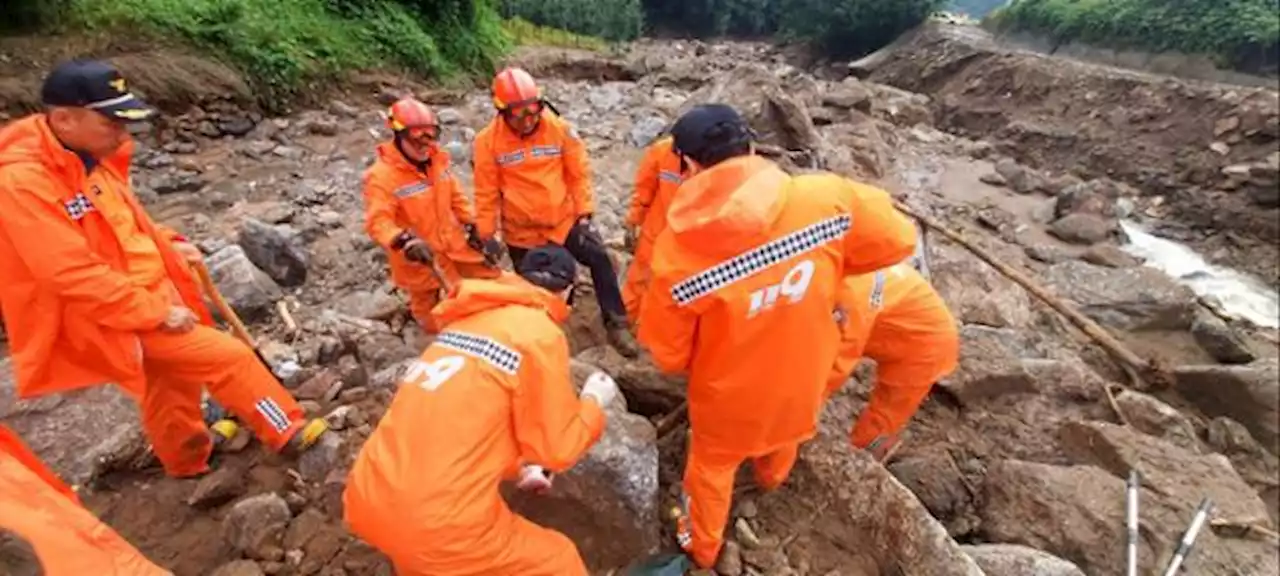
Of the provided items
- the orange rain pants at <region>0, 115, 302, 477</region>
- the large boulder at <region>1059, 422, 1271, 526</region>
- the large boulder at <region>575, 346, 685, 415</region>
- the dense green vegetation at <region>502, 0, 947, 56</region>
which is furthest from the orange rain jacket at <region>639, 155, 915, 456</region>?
the dense green vegetation at <region>502, 0, 947, 56</region>

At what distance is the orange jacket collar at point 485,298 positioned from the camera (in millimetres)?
2594

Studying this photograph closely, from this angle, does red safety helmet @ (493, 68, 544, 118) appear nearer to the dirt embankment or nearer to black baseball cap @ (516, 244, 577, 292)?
black baseball cap @ (516, 244, 577, 292)

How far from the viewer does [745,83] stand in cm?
1059

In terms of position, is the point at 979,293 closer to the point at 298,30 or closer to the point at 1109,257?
the point at 1109,257

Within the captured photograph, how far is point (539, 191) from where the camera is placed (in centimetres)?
474

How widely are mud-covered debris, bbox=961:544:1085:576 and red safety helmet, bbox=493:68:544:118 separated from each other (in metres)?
3.32

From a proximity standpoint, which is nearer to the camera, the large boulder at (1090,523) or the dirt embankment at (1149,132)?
the large boulder at (1090,523)

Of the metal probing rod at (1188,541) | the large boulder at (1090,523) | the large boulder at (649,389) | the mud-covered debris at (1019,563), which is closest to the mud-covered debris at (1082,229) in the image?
the large boulder at (1090,523)

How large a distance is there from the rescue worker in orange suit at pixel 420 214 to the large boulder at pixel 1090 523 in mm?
3221

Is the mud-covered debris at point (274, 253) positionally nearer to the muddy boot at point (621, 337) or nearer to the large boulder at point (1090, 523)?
the muddy boot at point (621, 337)

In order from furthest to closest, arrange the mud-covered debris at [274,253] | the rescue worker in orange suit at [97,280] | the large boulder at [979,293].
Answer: the large boulder at [979,293], the mud-covered debris at [274,253], the rescue worker in orange suit at [97,280]

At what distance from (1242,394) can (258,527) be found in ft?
23.4

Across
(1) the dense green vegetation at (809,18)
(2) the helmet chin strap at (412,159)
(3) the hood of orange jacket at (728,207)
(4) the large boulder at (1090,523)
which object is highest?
(3) the hood of orange jacket at (728,207)

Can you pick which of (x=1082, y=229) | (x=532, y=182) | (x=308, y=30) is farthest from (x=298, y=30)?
(x=1082, y=229)
